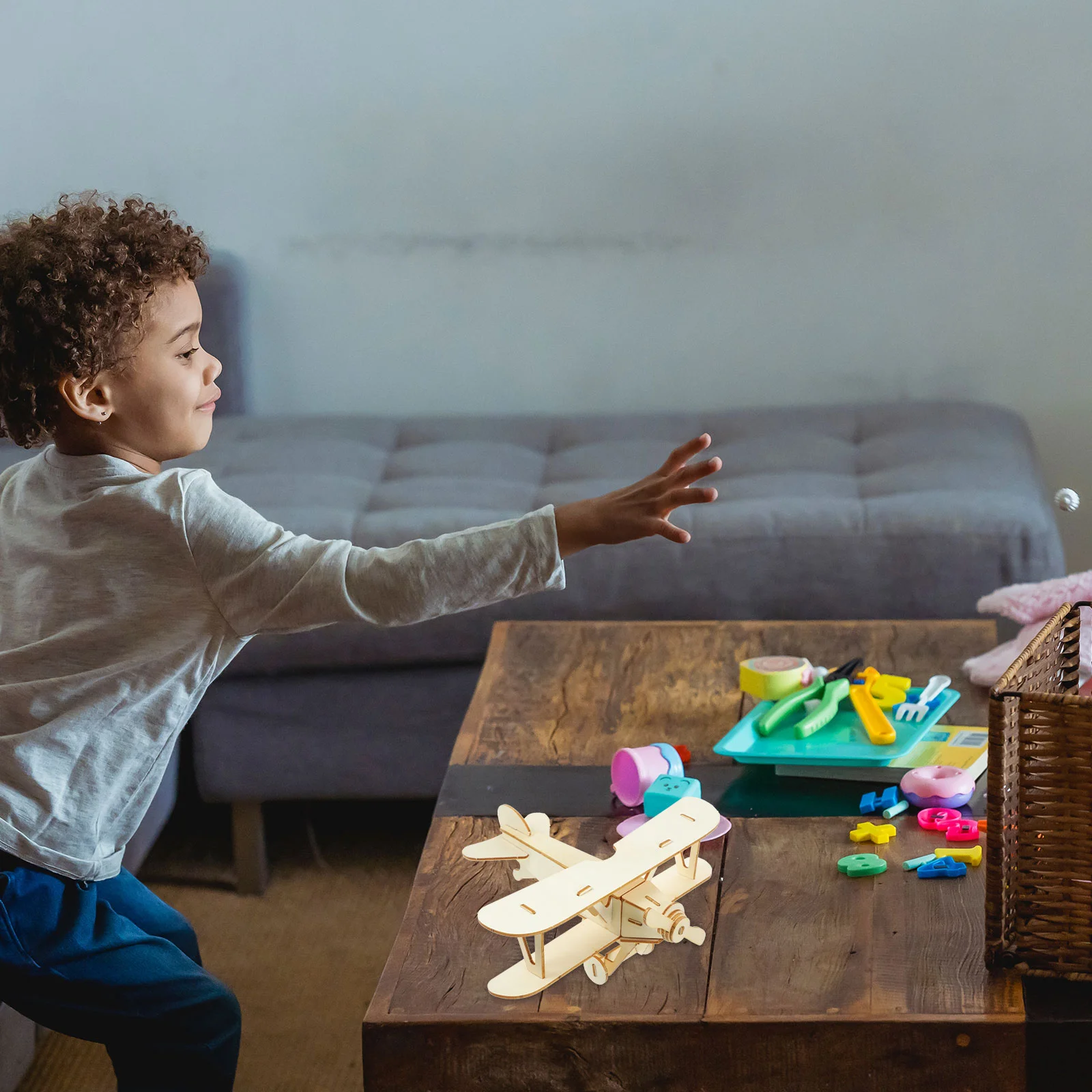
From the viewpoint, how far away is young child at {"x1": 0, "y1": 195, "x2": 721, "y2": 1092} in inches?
39.8

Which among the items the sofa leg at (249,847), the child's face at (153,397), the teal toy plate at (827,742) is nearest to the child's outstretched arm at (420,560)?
the child's face at (153,397)

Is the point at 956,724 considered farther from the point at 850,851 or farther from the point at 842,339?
the point at 842,339

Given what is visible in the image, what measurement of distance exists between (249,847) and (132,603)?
822mm

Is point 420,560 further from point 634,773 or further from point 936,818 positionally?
point 936,818

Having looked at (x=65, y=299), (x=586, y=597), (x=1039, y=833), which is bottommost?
(x=586, y=597)

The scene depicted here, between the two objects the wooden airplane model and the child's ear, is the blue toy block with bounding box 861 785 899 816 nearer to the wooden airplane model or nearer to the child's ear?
the wooden airplane model

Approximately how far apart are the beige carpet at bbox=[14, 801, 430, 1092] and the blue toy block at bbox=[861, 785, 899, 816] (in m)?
0.66

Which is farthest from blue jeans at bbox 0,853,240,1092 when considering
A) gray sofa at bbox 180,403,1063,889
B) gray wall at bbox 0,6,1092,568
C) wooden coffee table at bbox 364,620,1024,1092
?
gray wall at bbox 0,6,1092,568

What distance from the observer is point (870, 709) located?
115 centimetres

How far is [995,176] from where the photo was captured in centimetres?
241

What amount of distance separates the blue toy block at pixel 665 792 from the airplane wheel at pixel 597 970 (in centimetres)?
20

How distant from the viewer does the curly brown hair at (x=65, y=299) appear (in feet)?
3.37

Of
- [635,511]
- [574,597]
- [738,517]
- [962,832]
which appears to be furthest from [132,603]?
[738,517]

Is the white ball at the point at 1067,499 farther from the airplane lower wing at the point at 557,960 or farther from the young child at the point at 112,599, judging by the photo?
the airplane lower wing at the point at 557,960
